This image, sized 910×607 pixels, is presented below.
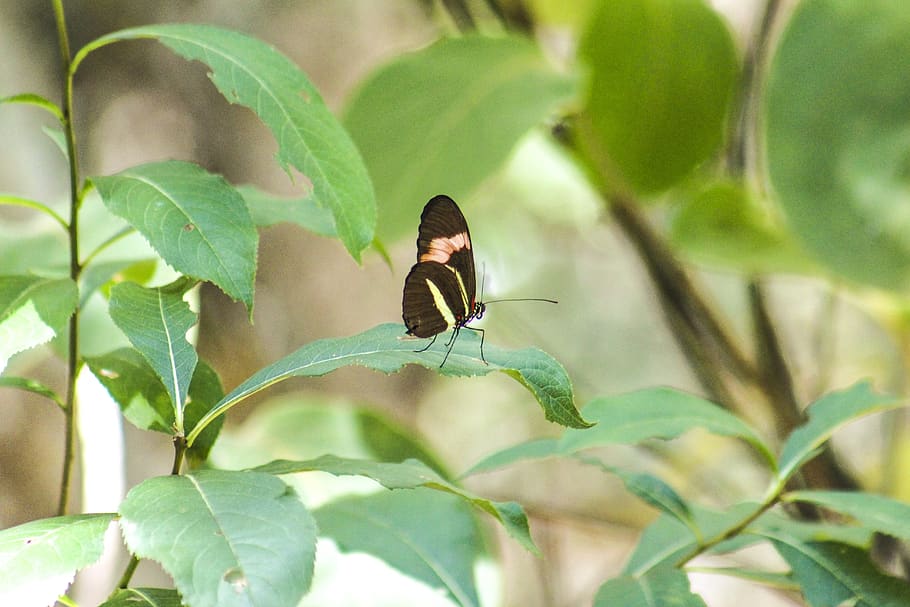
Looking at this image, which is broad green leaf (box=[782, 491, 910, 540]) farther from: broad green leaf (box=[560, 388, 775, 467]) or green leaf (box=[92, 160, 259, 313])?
green leaf (box=[92, 160, 259, 313])

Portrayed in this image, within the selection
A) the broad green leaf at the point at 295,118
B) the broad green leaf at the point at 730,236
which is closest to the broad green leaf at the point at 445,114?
the broad green leaf at the point at 730,236

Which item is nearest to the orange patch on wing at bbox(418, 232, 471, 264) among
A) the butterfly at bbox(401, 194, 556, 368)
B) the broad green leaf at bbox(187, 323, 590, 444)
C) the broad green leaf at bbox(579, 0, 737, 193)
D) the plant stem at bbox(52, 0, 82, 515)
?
the butterfly at bbox(401, 194, 556, 368)

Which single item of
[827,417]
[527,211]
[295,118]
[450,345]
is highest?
[295,118]

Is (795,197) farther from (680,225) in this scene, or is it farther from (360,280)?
(360,280)

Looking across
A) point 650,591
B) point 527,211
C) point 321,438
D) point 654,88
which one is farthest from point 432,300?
point 527,211

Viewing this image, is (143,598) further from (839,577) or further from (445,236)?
(839,577)

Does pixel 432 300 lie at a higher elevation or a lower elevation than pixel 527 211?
higher
